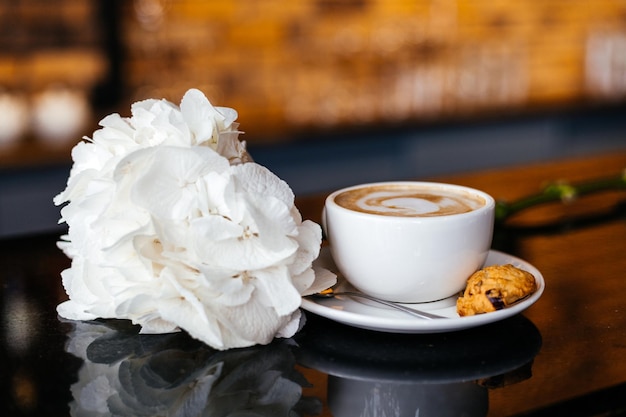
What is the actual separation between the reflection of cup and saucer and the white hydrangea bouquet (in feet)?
0.22

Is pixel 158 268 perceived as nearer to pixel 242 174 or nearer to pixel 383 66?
pixel 242 174

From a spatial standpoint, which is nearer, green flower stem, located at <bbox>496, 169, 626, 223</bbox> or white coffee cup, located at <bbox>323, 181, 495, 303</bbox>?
white coffee cup, located at <bbox>323, 181, 495, 303</bbox>

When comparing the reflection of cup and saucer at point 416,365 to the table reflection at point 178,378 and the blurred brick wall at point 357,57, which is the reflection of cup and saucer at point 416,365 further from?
the blurred brick wall at point 357,57

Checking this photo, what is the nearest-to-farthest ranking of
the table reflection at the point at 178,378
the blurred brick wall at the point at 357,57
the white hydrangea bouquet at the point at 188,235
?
the table reflection at the point at 178,378 < the white hydrangea bouquet at the point at 188,235 < the blurred brick wall at the point at 357,57

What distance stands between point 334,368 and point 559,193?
912 mm

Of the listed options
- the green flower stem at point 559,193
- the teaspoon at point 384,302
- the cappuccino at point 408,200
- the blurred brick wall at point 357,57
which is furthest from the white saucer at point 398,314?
the blurred brick wall at point 357,57

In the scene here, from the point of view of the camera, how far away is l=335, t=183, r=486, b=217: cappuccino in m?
1.02

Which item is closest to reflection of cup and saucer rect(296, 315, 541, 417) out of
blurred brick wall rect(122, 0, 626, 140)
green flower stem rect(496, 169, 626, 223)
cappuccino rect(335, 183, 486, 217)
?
cappuccino rect(335, 183, 486, 217)

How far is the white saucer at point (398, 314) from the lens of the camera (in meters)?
0.87

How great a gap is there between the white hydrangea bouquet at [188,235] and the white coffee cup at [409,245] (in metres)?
0.07

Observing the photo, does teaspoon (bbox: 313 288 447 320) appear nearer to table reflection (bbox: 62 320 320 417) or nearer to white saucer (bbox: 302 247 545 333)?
white saucer (bbox: 302 247 545 333)

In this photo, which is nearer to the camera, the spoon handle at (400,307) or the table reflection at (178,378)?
the table reflection at (178,378)

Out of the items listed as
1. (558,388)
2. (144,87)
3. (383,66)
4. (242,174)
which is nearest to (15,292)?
(242,174)

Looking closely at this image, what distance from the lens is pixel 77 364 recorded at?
86 centimetres
